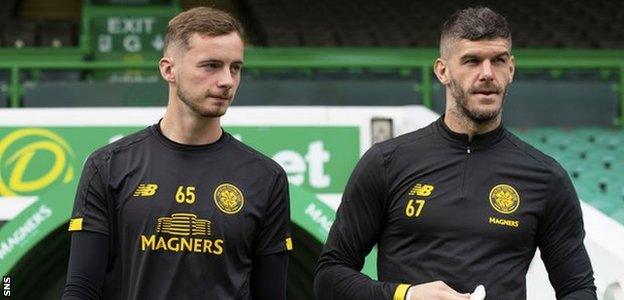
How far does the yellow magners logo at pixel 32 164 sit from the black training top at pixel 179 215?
2846 mm

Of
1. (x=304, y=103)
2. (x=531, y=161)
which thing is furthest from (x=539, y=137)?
(x=531, y=161)

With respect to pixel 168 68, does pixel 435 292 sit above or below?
below

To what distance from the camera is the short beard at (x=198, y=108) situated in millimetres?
3086

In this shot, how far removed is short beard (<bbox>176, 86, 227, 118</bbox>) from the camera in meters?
3.09

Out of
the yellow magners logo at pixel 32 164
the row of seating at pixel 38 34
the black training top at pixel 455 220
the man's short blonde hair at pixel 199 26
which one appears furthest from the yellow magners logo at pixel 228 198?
the row of seating at pixel 38 34

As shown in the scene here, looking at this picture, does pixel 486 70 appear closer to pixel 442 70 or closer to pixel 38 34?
pixel 442 70

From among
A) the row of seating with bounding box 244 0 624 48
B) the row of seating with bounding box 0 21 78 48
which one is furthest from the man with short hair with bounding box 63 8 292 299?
the row of seating with bounding box 244 0 624 48

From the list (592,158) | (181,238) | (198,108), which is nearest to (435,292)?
(181,238)

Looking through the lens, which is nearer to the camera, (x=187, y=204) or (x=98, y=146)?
(x=187, y=204)

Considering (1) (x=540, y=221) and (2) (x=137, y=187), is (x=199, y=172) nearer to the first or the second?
(2) (x=137, y=187)

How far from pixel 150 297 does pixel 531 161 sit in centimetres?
111

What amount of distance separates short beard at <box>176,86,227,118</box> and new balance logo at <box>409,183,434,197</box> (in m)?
0.56

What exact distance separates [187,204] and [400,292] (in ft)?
2.11

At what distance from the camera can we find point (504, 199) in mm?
3037
